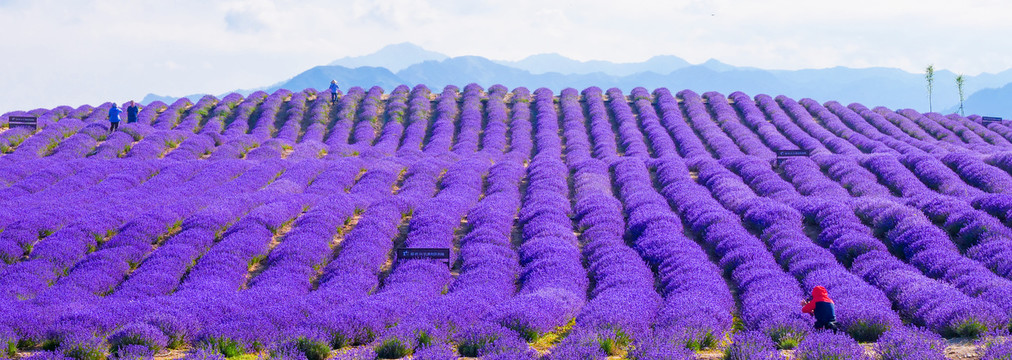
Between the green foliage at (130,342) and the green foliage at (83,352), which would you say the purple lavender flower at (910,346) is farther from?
the green foliage at (83,352)

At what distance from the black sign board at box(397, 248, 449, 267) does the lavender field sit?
192 millimetres

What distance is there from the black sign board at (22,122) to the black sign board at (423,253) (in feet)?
68.6

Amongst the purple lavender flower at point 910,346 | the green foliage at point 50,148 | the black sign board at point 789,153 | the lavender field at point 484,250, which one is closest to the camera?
the purple lavender flower at point 910,346

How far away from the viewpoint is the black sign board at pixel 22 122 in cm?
2486

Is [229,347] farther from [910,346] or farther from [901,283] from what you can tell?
[901,283]

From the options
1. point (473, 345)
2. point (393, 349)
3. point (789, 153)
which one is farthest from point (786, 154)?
point (393, 349)

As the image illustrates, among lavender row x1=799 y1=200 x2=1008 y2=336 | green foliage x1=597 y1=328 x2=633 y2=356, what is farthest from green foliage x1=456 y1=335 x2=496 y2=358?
lavender row x1=799 y1=200 x2=1008 y2=336

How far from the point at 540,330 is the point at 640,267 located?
136 inches

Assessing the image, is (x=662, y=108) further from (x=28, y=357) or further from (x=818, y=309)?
(x=28, y=357)

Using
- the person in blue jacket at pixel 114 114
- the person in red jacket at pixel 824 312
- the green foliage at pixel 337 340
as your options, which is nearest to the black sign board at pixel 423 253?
the green foliage at pixel 337 340

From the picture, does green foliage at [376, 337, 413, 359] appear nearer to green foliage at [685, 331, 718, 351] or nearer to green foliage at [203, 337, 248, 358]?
green foliage at [203, 337, 248, 358]

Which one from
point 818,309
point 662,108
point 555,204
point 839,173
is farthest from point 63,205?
point 662,108

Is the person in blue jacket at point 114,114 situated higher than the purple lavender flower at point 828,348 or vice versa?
the person in blue jacket at point 114,114

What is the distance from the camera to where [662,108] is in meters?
36.2
